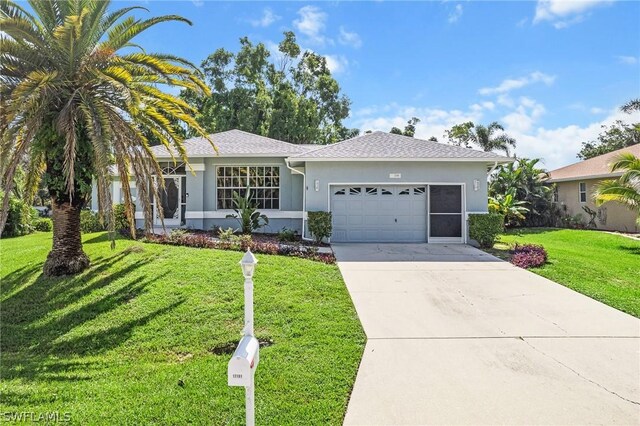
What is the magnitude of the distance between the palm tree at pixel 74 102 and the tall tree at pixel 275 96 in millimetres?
21139

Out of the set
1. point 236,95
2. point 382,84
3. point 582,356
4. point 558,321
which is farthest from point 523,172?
point 236,95

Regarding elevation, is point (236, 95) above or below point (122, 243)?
above

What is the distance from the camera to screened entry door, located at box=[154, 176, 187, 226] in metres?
15.4

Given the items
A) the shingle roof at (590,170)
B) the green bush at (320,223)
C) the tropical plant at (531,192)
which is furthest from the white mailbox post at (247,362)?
the shingle roof at (590,170)

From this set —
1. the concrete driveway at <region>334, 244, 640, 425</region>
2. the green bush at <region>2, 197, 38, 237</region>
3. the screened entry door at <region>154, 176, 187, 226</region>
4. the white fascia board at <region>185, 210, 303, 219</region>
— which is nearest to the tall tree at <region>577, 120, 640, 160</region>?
the white fascia board at <region>185, 210, 303, 219</region>

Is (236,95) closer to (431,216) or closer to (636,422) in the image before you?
(431,216)

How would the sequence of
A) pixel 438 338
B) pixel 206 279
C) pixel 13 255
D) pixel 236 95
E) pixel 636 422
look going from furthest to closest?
pixel 236 95, pixel 13 255, pixel 206 279, pixel 438 338, pixel 636 422

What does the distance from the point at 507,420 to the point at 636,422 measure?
1171 millimetres

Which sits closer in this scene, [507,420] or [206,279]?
[507,420]

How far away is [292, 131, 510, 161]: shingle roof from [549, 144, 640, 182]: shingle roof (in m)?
10.0

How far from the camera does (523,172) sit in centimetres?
2109

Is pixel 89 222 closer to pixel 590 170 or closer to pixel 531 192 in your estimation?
pixel 531 192

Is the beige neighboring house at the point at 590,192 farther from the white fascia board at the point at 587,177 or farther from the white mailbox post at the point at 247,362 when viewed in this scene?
the white mailbox post at the point at 247,362

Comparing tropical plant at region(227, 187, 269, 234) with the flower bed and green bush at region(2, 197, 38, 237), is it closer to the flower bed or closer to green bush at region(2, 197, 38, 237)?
the flower bed
